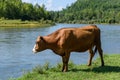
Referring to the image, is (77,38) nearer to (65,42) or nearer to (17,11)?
(65,42)

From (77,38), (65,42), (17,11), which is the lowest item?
(17,11)

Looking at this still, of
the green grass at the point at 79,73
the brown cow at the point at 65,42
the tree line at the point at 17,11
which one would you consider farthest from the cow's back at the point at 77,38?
the tree line at the point at 17,11

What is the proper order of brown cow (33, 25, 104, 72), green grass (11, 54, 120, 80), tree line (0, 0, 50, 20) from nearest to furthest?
green grass (11, 54, 120, 80)
brown cow (33, 25, 104, 72)
tree line (0, 0, 50, 20)

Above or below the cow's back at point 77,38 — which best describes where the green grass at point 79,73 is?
below

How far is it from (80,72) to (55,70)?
1.37m

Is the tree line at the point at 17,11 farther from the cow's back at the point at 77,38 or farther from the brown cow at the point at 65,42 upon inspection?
the brown cow at the point at 65,42

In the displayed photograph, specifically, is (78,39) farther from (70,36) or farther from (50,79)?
(50,79)

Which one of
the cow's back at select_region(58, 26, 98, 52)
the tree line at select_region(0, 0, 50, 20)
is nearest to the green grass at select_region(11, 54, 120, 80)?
the cow's back at select_region(58, 26, 98, 52)

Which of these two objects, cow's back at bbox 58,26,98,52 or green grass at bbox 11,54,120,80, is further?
cow's back at bbox 58,26,98,52

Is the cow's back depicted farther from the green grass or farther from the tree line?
the tree line

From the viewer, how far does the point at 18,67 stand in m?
19.5

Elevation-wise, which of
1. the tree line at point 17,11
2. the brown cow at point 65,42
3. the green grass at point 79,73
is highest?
the brown cow at point 65,42

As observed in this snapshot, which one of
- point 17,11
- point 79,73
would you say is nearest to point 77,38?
point 79,73

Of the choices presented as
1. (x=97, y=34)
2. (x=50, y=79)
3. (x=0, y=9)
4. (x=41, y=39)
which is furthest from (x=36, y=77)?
(x=0, y=9)
